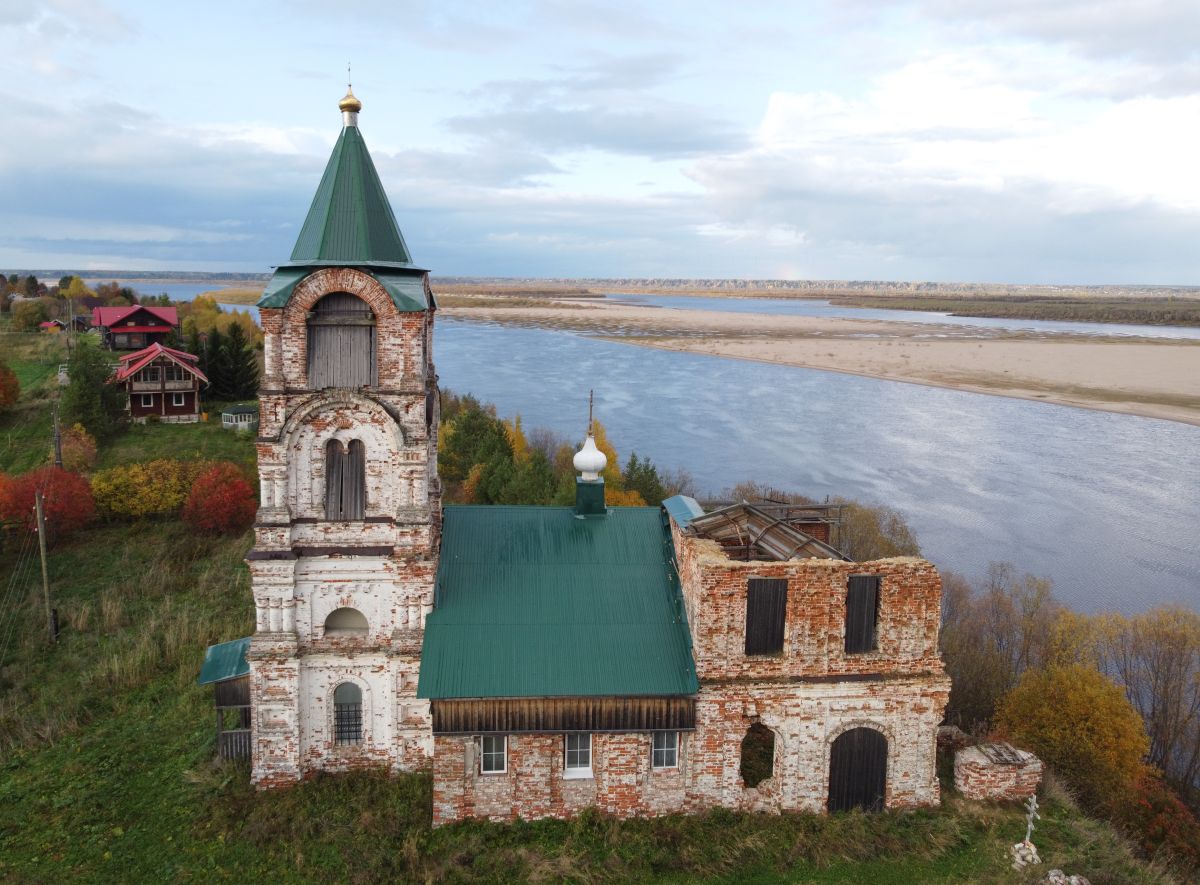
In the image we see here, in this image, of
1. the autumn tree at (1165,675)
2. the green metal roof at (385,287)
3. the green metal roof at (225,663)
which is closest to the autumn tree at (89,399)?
the green metal roof at (225,663)

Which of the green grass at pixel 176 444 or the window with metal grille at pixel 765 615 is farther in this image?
the green grass at pixel 176 444

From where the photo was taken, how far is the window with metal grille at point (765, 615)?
16.1 m

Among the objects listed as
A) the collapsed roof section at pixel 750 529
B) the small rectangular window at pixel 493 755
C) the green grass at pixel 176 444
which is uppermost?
the collapsed roof section at pixel 750 529

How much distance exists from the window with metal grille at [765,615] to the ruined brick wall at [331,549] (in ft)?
20.0

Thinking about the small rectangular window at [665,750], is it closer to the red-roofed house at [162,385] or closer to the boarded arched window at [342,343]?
the boarded arched window at [342,343]

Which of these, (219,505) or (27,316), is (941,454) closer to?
(219,505)

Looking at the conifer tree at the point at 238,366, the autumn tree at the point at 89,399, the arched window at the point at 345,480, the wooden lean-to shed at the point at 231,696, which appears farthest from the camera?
the conifer tree at the point at 238,366

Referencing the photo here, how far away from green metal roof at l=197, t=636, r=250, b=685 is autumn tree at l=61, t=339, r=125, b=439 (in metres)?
31.8

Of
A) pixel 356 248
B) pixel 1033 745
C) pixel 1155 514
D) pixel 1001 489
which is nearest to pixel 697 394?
pixel 1001 489

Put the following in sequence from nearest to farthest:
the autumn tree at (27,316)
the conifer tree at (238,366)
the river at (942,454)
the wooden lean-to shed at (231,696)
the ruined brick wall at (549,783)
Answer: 1. the ruined brick wall at (549,783)
2. the wooden lean-to shed at (231,696)
3. the river at (942,454)
4. the conifer tree at (238,366)
5. the autumn tree at (27,316)

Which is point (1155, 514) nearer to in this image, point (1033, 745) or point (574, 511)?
point (1033, 745)

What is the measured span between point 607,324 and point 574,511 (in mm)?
131319

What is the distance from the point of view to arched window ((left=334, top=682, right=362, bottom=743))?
1705cm

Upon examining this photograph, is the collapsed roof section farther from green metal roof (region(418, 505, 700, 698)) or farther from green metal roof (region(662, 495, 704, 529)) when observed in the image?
green metal roof (region(418, 505, 700, 698))
